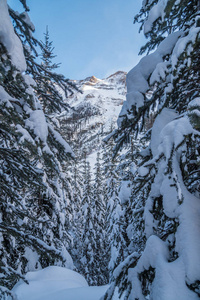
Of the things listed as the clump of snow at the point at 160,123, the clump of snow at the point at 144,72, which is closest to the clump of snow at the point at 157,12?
the clump of snow at the point at 144,72

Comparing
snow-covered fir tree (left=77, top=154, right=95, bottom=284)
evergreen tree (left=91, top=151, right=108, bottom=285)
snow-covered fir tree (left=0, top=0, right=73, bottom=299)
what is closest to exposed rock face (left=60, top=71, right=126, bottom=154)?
evergreen tree (left=91, top=151, right=108, bottom=285)

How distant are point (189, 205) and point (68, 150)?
1.96 m

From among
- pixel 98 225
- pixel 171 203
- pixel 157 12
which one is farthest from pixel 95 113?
pixel 171 203

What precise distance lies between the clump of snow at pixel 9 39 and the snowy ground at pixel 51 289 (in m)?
4.71

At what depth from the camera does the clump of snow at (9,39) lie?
80.0 inches

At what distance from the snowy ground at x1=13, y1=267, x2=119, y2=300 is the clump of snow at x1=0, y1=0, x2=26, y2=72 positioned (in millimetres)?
4707

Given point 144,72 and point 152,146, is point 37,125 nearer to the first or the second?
Result: point 152,146

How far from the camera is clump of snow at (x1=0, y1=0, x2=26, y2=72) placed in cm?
203

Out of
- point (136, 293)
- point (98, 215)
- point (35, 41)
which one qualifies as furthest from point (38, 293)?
point (98, 215)

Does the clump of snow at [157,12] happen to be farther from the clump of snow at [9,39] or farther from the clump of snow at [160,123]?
the clump of snow at [9,39]

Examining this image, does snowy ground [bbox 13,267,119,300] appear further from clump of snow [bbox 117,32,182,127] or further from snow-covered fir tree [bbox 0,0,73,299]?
clump of snow [bbox 117,32,182,127]

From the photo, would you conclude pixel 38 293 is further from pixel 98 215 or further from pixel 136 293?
pixel 98 215

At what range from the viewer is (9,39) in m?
2.08

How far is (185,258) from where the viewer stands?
5.15 ft
